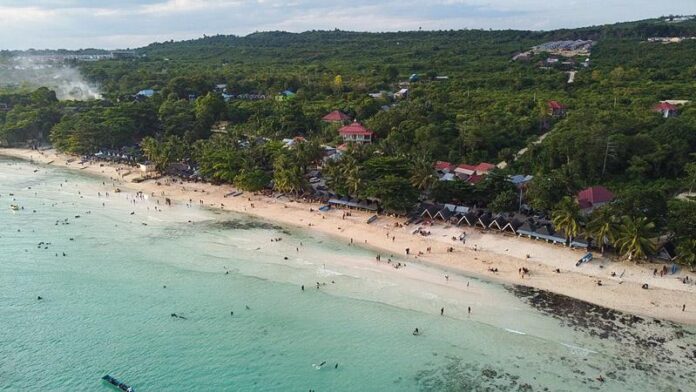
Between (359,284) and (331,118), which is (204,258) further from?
(331,118)

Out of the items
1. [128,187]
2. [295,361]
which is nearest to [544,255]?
[295,361]

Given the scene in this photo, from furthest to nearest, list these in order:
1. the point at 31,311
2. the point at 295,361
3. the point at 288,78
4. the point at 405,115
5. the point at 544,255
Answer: the point at 288,78 < the point at 405,115 < the point at 544,255 < the point at 31,311 < the point at 295,361

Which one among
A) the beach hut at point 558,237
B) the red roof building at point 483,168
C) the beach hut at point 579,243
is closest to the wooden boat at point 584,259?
the beach hut at point 579,243

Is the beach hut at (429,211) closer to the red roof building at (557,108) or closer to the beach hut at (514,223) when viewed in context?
the beach hut at (514,223)

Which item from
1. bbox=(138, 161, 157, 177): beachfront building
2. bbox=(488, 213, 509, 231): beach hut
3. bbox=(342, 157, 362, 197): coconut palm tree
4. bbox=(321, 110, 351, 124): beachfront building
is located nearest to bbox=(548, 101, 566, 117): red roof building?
bbox=(321, 110, 351, 124): beachfront building

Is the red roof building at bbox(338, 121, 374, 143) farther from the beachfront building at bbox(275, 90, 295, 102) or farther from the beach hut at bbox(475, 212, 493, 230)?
the beach hut at bbox(475, 212, 493, 230)

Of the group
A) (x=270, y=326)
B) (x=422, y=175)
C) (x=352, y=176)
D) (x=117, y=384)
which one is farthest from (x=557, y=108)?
(x=117, y=384)
